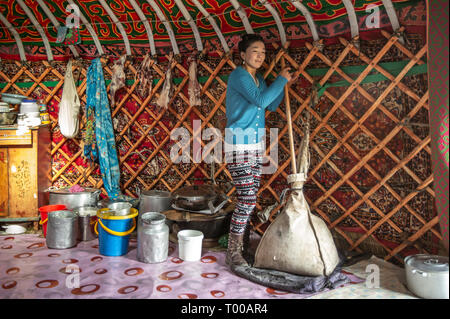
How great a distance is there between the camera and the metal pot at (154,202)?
256 cm

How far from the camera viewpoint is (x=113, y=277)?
1.90 m

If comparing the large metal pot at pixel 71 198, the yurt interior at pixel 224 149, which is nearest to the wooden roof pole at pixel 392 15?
the yurt interior at pixel 224 149

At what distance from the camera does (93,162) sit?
3.01 metres

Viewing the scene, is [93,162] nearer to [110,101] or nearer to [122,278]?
[110,101]

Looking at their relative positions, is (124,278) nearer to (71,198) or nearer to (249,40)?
(71,198)

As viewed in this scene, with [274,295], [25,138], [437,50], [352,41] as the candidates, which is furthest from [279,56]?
[25,138]

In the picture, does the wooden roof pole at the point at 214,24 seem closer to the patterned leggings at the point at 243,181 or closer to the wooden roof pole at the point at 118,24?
the wooden roof pole at the point at 118,24

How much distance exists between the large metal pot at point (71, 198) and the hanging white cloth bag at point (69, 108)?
0.51m

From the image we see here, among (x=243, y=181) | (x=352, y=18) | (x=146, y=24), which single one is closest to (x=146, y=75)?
(x=146, y=24)

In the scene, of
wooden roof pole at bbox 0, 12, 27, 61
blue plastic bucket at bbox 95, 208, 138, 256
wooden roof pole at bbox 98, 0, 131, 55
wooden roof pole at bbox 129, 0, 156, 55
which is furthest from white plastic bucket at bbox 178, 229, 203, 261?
wooden roof pole at bbox 0, 12, 27, 61

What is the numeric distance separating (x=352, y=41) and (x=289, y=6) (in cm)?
44

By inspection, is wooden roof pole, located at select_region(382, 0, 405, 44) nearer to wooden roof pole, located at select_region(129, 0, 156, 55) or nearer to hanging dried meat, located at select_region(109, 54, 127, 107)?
wooden roof pole, located at select_region(129, 0, 156, 55)

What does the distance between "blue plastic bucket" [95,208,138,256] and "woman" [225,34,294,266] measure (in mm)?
642

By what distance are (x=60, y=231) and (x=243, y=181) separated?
1.22m
